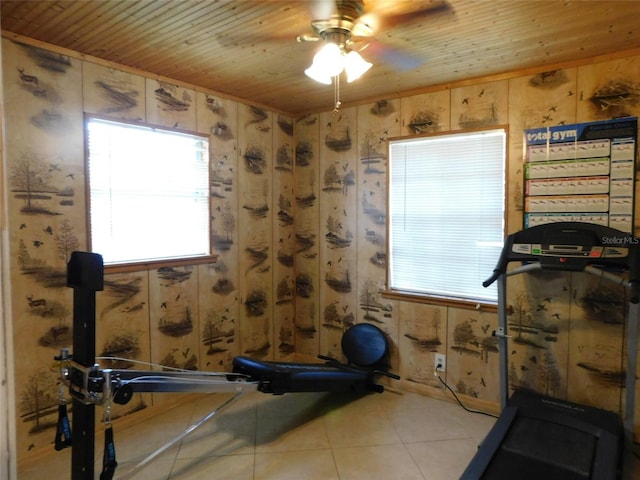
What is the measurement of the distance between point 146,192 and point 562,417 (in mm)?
2910

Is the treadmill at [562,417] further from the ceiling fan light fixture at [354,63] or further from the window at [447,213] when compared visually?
the ceiling fan light fixture at [354,63]

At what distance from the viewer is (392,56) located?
2443mm

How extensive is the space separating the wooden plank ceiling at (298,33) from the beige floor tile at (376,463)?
2.36m

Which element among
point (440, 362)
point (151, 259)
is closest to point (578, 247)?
point (440, 362)

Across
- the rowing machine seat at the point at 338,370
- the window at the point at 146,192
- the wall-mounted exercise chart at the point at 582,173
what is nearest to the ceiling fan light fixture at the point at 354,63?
the wall-mounted exercise chart at the point at 582,173

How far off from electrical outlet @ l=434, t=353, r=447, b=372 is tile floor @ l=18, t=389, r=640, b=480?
255 millimetres

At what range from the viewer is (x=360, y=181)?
3.45m

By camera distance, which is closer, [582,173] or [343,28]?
[343,28]

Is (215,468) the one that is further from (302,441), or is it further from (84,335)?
(84,335)

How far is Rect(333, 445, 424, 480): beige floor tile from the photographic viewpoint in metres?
2.23

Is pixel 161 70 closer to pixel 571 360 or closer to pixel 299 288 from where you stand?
pixel 299 288

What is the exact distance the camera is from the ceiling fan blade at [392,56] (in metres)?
2.28

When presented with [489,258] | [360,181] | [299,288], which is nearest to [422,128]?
[360,181]

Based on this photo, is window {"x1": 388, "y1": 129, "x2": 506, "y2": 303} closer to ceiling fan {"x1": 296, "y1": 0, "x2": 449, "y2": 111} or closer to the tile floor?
the tile floor
